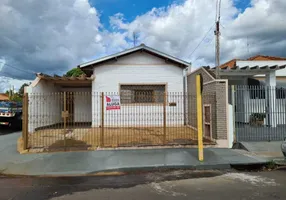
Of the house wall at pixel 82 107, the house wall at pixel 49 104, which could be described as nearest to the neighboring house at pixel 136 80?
the house wall at pixel 49 104

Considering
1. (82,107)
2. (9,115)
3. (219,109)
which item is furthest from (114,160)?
(9,115)

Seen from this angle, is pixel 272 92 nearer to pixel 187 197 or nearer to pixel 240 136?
pixel 240 136

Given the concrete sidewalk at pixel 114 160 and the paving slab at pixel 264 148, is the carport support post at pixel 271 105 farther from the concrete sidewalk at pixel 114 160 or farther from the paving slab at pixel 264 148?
the concrete sidewalk at pixel 114 160

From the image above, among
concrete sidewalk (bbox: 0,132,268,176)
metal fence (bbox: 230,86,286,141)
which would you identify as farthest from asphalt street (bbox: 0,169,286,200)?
metal fence (bbox: 230,86,286,141)

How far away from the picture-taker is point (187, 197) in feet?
17.4

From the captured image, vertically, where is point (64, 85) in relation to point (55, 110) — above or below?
above

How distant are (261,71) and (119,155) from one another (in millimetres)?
9616

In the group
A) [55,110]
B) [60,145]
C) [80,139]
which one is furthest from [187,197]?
[55,110]

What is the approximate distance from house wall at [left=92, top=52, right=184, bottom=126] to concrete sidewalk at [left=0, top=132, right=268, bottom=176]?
227 inches

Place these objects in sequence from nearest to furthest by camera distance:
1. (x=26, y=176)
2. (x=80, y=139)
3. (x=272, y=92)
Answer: (x=26, y=176)
(x=80, y=139)
(x=272, y=92)

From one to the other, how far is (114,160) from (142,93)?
309 inches

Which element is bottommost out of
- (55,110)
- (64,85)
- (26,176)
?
(26,176)

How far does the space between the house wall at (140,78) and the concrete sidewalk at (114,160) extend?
18.9ft

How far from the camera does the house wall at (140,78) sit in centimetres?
1578
